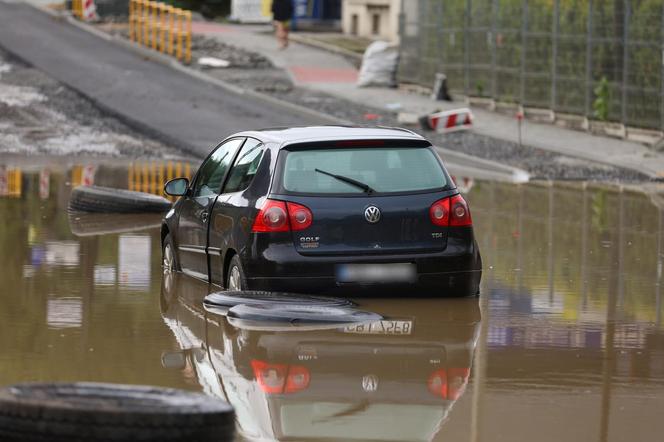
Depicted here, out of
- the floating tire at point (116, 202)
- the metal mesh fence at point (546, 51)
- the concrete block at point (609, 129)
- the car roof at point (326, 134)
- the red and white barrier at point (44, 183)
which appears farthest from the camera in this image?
the concrete block at point (609, 129)

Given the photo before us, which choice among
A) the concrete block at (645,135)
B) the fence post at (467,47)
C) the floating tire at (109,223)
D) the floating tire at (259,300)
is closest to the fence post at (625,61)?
the concrete block at (645,135)

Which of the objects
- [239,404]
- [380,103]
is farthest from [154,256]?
[380,103]

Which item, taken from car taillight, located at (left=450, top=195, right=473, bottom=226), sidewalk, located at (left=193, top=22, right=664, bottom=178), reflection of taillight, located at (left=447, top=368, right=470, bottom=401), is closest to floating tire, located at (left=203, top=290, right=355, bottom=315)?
car taillight, located at (left=450, top=195, right=473, bottom=226)

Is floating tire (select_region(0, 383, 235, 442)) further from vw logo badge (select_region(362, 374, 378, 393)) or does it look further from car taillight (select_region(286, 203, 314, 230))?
car taillight (select_region(286, 203, 314, 230))

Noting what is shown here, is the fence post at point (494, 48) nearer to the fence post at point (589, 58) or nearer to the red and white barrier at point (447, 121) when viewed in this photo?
the fence post at point (589, 58)

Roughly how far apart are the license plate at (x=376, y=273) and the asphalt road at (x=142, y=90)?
15.3m

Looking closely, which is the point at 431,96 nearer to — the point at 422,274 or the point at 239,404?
the point at 422,274

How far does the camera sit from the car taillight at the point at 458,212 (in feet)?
38.5

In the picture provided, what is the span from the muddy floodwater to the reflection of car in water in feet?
0.05

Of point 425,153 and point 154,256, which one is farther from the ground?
point 425,153

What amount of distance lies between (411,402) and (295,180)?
360cm

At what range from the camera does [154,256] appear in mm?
14805

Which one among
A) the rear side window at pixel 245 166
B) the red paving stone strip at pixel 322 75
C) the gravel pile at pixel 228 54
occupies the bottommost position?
the red paving stone strip at pixel 322 75

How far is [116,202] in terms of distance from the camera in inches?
717
